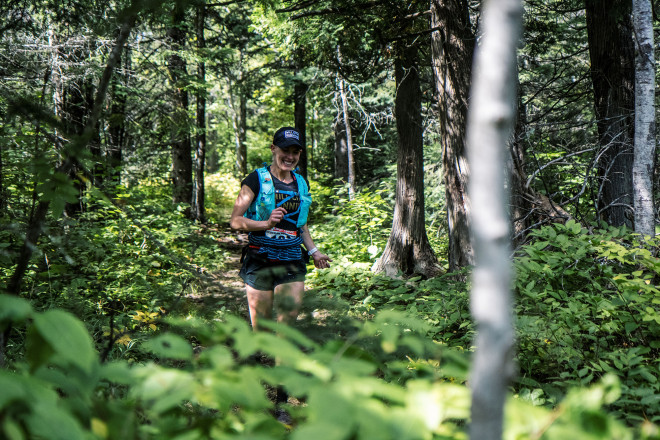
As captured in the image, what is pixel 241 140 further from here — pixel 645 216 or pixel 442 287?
pixel 645 216

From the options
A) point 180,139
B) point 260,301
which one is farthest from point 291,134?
point 180,139

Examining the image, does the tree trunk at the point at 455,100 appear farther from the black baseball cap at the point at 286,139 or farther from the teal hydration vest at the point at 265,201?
the teal hydration vest at the point at 265,201

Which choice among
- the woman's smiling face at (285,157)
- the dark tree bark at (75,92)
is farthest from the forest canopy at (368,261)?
the woman's smiling face at (285,157)

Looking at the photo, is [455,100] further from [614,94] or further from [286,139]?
[286,139]

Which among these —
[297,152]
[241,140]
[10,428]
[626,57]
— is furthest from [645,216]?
[241,140]

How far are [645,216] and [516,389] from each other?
2641mm

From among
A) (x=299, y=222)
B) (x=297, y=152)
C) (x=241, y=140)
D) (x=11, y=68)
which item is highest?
(x=241, y=140)

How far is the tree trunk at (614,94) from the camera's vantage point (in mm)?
5168

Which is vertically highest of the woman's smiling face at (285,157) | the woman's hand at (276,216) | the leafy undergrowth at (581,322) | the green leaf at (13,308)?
the woman's smiling face at (285,157)

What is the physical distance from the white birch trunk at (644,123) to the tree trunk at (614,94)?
1.86ft

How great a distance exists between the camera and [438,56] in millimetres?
5875

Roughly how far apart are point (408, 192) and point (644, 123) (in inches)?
163

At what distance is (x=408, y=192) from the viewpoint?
26.7ft

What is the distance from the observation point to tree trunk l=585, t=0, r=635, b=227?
517cm
